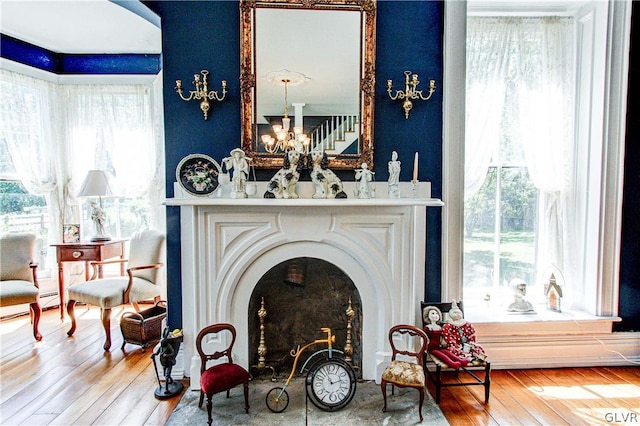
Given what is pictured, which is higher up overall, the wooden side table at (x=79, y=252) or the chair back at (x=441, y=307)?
the wooden side table at (x=79, y=252)

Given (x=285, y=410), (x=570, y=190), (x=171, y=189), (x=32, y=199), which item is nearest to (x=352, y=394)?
(x=285, y=410)

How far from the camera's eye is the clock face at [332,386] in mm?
2121

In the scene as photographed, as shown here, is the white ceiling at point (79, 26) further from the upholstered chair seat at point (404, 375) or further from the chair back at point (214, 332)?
the upholstered chair seat at point (404, 375)

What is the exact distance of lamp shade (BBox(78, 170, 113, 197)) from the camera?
3600 millimetres

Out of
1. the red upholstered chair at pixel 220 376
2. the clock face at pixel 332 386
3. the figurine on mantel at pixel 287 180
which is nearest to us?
the red upholstered chair at pixel 220 376

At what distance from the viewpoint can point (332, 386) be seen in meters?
2.14

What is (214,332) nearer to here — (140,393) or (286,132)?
(140,393)

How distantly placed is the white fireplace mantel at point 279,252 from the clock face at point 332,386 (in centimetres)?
38

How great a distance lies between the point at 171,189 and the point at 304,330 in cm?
144

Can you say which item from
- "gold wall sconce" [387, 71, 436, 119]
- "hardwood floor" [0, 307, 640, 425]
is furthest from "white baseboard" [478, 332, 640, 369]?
"gold wall sconce" [387, 71, 436, 119]

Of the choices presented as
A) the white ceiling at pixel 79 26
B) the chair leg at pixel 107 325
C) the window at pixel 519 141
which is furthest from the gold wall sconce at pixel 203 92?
the window at pixel 519 141

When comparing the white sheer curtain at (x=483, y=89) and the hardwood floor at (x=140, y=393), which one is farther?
the white sheer curtain at (x=483, y=89)

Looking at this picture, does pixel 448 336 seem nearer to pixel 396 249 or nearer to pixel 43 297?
pixel 396 249

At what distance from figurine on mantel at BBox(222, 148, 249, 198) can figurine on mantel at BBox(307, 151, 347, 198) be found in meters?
0.47
